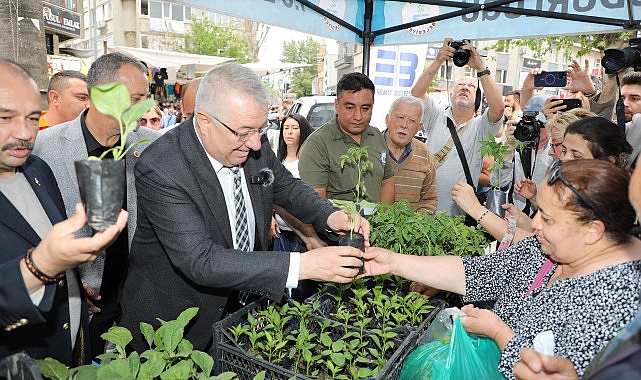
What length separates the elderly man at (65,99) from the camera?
12.2ft

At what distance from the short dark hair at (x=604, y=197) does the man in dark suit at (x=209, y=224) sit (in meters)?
0.78

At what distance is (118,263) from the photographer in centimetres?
259

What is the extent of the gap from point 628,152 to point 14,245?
116 inches

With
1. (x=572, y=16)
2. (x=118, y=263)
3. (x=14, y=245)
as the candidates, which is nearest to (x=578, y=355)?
(x=14, y=245)

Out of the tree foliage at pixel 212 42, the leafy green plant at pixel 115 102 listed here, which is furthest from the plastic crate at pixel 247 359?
the tree foliage at pixel 212 42

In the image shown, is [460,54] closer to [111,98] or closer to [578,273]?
[578,273]

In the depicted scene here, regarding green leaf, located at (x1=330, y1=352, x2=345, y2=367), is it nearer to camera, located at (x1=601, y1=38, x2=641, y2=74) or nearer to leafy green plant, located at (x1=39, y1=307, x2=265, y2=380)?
leafy green plant, located at (x1=39, y1=307, x2=265, y2=380)

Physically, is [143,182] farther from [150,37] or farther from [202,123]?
[150,37]

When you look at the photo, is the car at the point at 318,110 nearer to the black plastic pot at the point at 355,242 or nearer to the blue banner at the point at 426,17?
the blue banner at the point at 426,17

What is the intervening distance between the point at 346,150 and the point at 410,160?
0.66m

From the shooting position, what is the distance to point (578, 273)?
5.00ft

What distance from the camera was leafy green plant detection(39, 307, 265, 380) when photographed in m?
1.21

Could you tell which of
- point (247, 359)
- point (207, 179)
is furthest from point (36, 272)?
point (207, 179)

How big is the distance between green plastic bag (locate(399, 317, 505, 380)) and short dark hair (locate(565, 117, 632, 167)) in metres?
1.44
